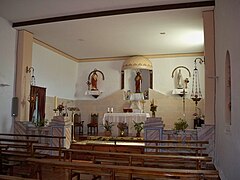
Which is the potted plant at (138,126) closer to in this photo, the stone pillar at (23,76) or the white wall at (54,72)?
the white wall at (54,72)

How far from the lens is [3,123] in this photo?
274 inches

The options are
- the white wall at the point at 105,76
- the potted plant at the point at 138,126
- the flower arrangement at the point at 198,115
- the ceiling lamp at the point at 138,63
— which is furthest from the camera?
the white wall at the point at 105,76

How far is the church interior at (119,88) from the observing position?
428 centimetres

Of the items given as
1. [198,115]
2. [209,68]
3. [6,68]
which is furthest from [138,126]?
[6,68]

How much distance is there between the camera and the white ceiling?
6.29 m

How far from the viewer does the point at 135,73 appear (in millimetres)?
11227

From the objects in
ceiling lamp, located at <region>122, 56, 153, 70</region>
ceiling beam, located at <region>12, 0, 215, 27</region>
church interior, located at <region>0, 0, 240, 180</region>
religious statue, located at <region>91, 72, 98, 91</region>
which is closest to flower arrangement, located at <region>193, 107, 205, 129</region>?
church interior, located at <region>0, 0, 240, 180</region>

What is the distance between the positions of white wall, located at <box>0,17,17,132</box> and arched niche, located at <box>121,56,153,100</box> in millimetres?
4509

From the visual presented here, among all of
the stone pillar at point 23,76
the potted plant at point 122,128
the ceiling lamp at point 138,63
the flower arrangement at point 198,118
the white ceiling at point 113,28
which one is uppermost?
the white ceiling at point 113,28

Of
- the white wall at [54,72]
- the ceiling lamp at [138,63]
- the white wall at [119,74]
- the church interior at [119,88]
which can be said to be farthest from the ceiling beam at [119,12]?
the white wall at [119,74]

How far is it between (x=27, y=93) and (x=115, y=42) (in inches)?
132

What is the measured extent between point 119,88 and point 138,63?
149 centimetres

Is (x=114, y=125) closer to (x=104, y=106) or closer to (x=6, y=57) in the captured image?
(x=104, y=106)

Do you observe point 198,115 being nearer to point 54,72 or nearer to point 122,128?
point 122,128
